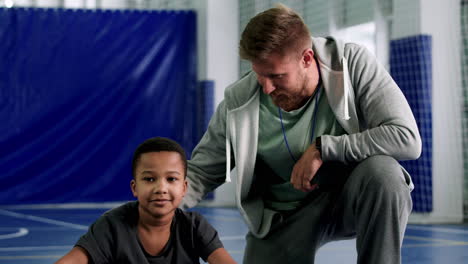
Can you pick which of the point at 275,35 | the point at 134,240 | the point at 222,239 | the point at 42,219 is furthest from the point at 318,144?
the point at 42,219

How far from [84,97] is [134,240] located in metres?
5.75

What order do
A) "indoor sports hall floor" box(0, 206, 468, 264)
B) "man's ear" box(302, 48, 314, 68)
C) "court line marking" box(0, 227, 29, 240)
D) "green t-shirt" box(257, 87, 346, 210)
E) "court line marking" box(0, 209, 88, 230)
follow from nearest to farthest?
"man's ear" box(302, 48, 314, 68) < "green t-shirt" box(257, 87, 346, 210) < "indoor sports hall floor" box(0, 206, 468, 264) < "court line marking" box(0, 227, 29, 240) < "court line marking" box(0, 209, 88, 230)

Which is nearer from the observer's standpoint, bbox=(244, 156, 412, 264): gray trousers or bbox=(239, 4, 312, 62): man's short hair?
bbox=(244, 156, 412, 264): gray trousers

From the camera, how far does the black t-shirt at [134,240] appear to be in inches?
72.7

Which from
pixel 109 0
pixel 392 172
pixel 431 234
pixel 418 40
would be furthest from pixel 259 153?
pixel 109 0

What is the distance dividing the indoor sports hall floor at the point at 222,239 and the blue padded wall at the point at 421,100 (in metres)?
0.32

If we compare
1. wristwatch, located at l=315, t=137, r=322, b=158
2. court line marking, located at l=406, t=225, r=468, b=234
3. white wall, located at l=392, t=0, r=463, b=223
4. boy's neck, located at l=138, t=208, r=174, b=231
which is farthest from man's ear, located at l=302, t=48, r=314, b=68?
white wall, located at l=392, t=0, r=463, b=223

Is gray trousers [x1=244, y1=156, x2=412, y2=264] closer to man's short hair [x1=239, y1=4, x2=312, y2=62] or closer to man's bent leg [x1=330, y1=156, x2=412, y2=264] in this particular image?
man's bent leg [x1=330, y1=156, x2=412, y2=264]

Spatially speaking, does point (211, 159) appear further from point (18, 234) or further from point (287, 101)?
point (18, 234)

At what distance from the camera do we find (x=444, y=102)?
17.3 feet

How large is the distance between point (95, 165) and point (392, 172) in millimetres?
5896

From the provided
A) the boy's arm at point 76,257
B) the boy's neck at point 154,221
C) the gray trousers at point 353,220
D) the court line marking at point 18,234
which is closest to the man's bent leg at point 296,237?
the gray trousers at point 353,220

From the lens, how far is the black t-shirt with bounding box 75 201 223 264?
1.85 m

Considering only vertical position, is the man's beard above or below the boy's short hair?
above
